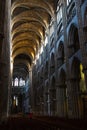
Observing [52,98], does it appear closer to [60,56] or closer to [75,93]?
→ [60,56]

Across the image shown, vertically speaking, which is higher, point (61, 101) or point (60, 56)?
point (60, 56)

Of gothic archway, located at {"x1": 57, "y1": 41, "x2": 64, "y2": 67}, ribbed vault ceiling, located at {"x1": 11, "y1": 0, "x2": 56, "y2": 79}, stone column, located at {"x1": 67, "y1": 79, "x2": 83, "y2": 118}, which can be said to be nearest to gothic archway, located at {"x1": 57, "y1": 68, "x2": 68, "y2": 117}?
gothic archway, located at {"x1": 57, "y1": 41, "x2": 64, "y2": 67}

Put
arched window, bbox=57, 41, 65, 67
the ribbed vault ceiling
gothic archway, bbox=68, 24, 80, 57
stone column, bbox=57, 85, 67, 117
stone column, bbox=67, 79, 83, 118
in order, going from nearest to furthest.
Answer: stone column, bbox=67, 79, 83, 118, gothic archway, bbox=68, 24, 80, 57, stone column, bbox=57, 85, 67, 117, arched window, bbox=57, 41, 65, 67, the ribbed vault ceiling

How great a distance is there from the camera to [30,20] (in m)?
31.7

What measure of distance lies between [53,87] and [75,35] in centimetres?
937

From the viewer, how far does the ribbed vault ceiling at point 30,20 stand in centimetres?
2638

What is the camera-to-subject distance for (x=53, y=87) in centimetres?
2538

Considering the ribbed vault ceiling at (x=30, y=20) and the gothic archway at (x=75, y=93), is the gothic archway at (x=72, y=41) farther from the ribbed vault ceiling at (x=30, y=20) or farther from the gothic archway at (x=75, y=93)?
the ribbed vault ceiling at (x=30, y=20)

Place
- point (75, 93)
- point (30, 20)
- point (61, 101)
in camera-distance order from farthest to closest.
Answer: point (30, 20) < point (61, 101) < point (75, 93)

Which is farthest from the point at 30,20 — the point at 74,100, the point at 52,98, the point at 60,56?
the point at 74,100

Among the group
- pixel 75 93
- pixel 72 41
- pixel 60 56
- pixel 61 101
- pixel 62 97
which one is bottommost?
pixel 61 101

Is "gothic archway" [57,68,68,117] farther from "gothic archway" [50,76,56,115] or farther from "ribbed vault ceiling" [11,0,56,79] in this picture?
"ribbed vault ceiling" [11,0,56,79]

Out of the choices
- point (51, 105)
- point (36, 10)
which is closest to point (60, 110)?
point (51, 105)

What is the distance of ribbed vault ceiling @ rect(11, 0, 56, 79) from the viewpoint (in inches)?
1038
